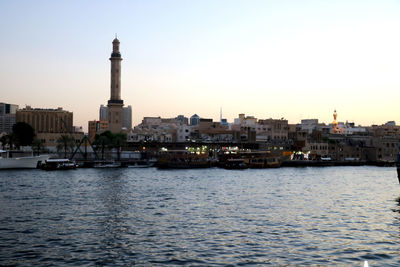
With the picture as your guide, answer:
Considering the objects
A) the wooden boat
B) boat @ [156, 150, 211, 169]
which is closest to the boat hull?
boat @ [156, 150, 211, 169]

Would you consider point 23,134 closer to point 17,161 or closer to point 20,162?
point 20,162

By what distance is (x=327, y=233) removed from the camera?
35.4 meters

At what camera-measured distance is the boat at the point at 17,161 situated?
4473 inches

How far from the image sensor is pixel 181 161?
131 metres

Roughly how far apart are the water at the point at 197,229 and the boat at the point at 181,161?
221 feet

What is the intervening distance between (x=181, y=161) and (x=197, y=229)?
9423cm

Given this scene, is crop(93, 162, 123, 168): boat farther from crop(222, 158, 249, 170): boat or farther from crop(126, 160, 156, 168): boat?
crop(222, 158, 249, 170): boat

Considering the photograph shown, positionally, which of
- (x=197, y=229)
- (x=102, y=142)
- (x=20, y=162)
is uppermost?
(x=102, y=142)

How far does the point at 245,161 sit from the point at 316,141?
191 ft

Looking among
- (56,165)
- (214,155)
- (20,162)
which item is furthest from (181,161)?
(214,155)

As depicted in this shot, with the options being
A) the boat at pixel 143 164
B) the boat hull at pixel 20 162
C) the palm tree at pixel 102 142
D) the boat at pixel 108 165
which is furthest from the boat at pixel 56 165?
the palm tree at pixel 102 142

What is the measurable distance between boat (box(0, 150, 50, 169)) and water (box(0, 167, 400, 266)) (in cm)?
5599

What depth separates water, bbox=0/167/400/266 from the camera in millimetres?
28281

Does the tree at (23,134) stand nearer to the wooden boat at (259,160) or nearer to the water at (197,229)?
the wooden boat at (259,160)
